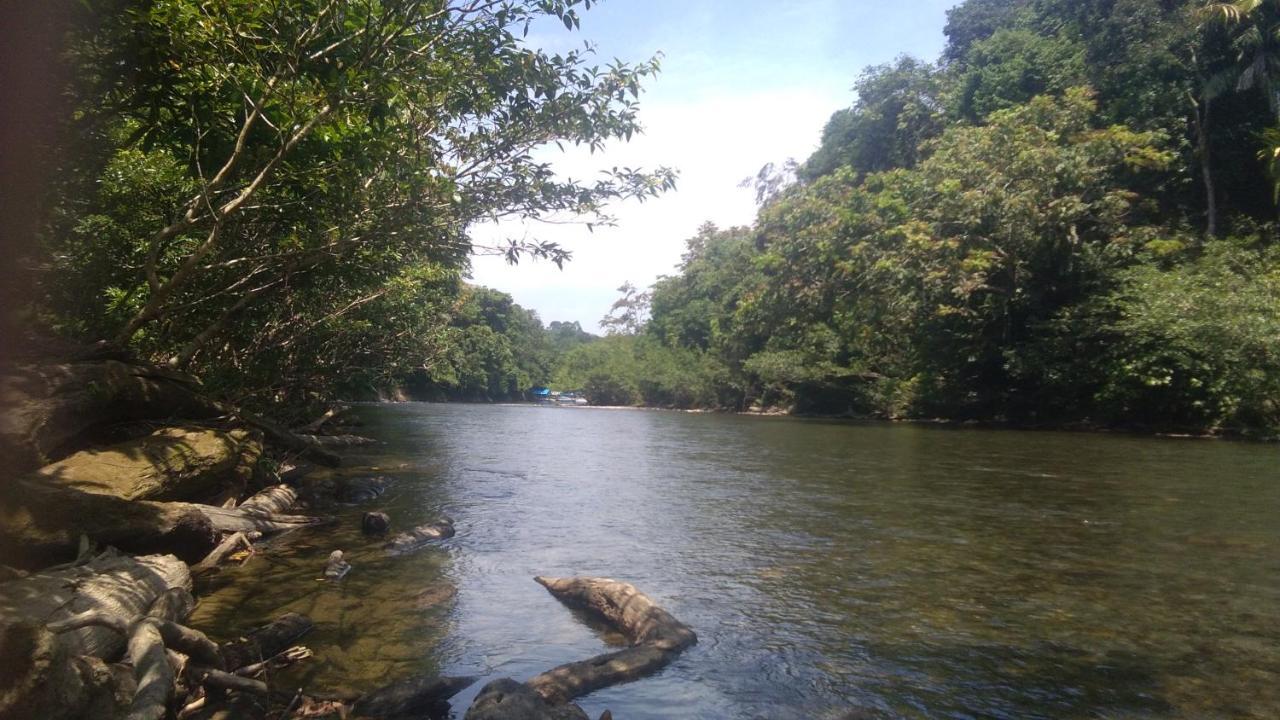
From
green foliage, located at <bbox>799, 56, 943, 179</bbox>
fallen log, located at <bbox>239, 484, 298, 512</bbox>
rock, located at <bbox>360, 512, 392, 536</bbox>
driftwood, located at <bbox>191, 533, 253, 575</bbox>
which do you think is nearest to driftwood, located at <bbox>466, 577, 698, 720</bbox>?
rock, located at <bbox>360, 512, 392, 536</bbox>

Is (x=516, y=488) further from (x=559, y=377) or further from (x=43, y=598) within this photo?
(x=559, y=377)

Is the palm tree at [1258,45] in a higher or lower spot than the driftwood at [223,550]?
higher

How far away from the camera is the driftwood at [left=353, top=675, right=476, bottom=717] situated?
13.9 feet

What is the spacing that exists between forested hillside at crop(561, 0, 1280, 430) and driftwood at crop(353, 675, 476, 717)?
24.9 meters

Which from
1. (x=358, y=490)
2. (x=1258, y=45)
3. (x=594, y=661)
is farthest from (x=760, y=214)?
(x=594, y=661)

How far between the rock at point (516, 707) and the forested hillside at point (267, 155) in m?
4.57

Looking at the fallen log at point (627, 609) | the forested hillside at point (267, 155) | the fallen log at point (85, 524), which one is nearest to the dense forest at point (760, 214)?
the forested hillside at point (267, 155)

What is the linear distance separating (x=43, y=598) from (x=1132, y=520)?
36.9 ft

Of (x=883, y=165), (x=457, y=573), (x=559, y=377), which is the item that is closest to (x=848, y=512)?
(x=457, y=573)

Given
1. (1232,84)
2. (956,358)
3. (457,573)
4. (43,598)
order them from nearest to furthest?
(43,598)
(457,573)
(1232,84)
(956,358)

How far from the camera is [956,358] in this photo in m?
30.7

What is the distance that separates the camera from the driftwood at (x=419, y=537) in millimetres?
8430

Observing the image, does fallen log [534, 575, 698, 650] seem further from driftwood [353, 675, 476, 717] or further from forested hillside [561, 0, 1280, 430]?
forested hillside [561, 0, 1280, 430]

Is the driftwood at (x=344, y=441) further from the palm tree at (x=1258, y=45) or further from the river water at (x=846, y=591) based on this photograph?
the palm tree at (x=1258, y=45)
